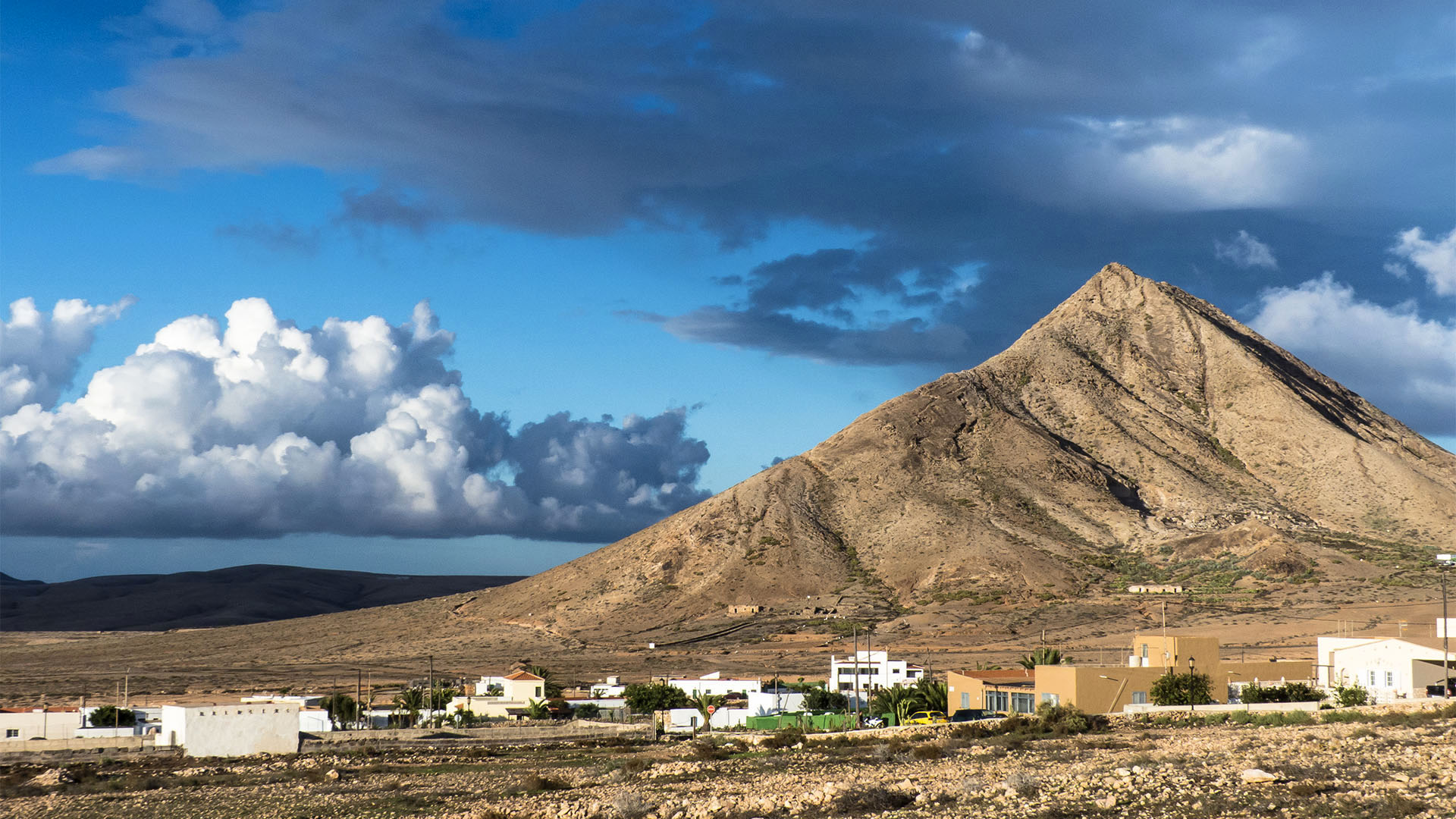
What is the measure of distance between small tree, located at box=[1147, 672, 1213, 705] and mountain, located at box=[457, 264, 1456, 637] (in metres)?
55.6

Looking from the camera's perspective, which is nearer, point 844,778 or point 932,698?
point 844,778

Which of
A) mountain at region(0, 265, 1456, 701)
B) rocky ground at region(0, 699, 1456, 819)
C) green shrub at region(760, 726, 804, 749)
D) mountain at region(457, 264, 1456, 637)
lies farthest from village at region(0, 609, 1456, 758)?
mountain at region(457, 264, 1456, 637)

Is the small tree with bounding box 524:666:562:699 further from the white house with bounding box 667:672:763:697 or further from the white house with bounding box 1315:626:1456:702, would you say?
the white house with bounding box 1315:626:1456:702

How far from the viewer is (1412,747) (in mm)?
29516

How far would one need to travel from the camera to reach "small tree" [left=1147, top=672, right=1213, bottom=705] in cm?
5116

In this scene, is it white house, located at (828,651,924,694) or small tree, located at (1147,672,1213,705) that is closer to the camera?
small tree, located at (1147,672,1213,705)

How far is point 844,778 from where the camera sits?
108 ft

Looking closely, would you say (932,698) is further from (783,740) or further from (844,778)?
(844,778)

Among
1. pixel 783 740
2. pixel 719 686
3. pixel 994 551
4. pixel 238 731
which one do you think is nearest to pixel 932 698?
pixel 783 740

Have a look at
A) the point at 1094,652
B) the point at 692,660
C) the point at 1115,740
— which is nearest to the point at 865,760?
the point at 1115,740

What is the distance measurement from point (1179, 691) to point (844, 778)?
2357 centimetres

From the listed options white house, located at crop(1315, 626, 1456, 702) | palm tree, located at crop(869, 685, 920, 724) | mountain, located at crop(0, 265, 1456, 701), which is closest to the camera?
white house, located at crop(1315, 626, 1456, 702)

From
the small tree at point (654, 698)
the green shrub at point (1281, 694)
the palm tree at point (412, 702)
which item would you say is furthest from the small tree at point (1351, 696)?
the palm tree at point (412, 702)

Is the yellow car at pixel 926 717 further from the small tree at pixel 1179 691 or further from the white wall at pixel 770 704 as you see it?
the small tree at pixel 1179 691
